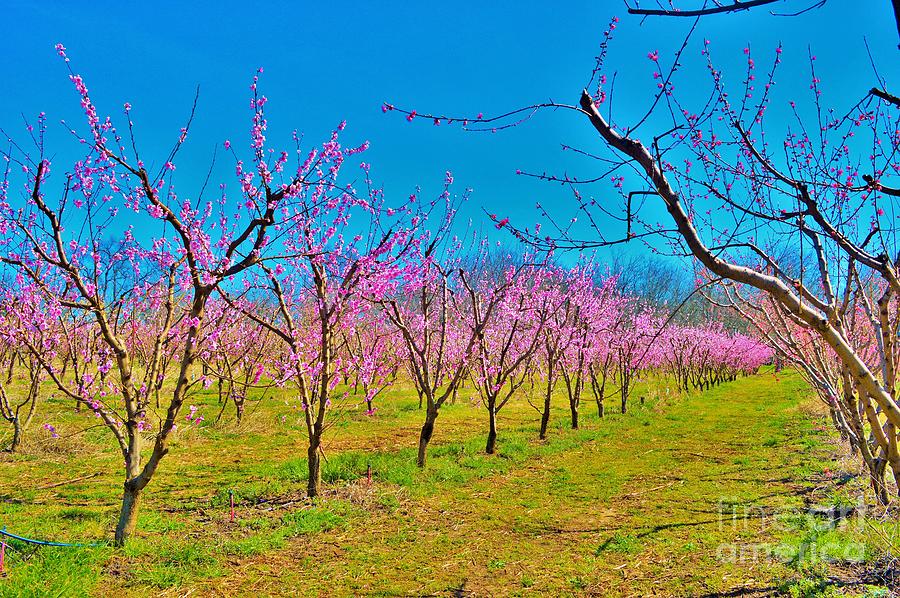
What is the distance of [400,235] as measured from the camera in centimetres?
807

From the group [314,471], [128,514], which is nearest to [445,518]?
[314,471]

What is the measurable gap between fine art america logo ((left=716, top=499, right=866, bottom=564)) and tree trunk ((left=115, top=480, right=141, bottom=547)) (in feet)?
20.6

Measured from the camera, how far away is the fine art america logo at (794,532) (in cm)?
525

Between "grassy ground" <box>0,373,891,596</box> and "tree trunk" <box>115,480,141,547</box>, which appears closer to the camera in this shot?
"grassy ground" <box>0,373,891,596</box>

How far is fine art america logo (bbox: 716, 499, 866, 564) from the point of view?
5.25 m

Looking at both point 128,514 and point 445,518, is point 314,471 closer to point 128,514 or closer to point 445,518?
point 445,518

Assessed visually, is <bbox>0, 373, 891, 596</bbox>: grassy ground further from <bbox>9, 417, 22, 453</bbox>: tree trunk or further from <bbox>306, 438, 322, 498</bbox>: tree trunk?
<bbox>9, 417, 22, 453</bbox>: tree trunk

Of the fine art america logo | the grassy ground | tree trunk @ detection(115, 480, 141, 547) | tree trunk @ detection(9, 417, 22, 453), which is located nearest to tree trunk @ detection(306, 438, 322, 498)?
the grassy ground

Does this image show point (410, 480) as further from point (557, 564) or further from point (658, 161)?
point (658, 161)

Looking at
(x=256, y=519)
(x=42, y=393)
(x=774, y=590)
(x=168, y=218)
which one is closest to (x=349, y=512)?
(x=256, y=519)

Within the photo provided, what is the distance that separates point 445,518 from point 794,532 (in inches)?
164

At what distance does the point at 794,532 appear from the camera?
593 centimetres

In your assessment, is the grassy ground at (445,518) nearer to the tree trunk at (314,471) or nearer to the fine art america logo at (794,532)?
the fine art america logo at (794,532)

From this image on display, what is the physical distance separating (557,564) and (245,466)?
6474mm
